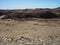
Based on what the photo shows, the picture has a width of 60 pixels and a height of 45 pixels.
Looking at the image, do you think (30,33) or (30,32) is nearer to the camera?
(30,33)

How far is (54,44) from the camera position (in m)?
8.18

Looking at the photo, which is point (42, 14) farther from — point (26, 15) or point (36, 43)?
point (36, 43)

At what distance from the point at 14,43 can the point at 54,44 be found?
2.72m

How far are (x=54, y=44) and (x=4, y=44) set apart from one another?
337 centimetres

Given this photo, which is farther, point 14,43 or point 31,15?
point 31,15

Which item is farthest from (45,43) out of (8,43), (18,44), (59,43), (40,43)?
(8,43)

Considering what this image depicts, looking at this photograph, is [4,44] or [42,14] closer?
[4,44]

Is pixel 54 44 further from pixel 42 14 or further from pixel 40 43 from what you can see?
pixel 42 14

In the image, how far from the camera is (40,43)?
829 cm

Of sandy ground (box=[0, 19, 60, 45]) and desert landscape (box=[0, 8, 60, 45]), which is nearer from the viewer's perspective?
desert landscape (box=[0, 8, 60, 45])

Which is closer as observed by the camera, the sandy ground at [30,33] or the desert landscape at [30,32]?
the desert landscape at [30,32]

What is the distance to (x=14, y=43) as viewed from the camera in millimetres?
8328

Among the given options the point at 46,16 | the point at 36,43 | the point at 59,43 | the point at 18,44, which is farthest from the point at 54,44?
the point at 46,16

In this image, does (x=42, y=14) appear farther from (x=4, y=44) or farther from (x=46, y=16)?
(x=4, y=44)
